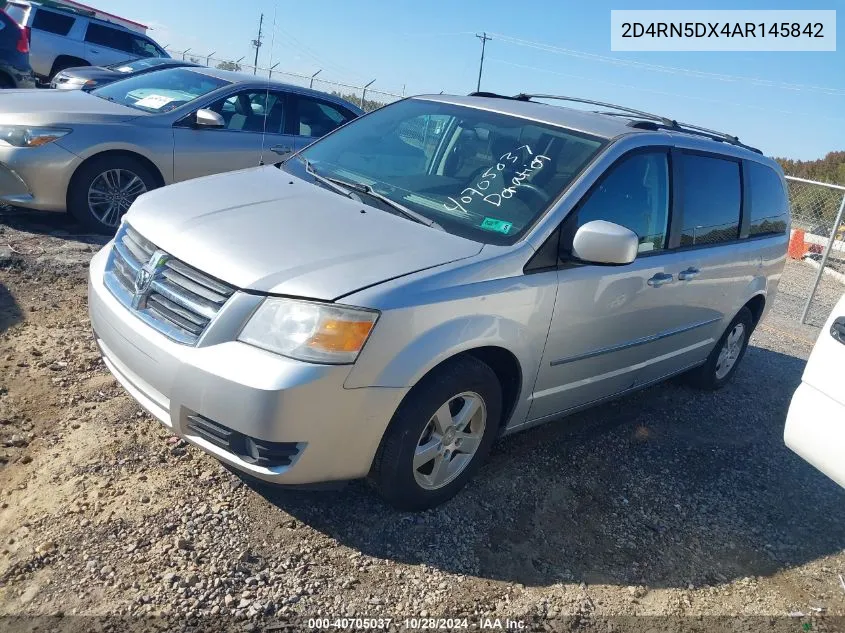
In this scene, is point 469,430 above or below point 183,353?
below

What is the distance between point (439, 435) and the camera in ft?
9.88

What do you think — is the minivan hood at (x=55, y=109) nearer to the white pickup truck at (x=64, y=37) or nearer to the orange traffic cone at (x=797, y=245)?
the white pickup truck at (x=64, y=37)

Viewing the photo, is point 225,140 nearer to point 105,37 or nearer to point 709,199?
point 709,199

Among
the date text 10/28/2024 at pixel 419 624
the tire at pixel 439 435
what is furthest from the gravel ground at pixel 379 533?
the tire at pixel 439 435

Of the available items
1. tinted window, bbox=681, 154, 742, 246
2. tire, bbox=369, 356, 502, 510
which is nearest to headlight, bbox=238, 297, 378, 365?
tire, bbox=369, 356, 502, 510

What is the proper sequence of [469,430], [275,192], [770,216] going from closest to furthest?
1. [469,430]
2. [275,192]
3. [770,216]

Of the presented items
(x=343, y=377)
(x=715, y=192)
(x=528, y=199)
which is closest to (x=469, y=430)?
(x=343, y=377)

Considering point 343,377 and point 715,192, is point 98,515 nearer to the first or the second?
point 343,377

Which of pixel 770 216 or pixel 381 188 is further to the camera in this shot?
pixel 770 216

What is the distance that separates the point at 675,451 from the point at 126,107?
5.53 meters

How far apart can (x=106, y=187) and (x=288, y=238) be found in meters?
3.93

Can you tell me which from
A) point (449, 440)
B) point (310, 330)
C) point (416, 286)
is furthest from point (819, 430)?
point (310, 330)

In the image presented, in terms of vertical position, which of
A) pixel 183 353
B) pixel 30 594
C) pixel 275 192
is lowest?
pixel 30 594

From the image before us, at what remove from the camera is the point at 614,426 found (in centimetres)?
446
